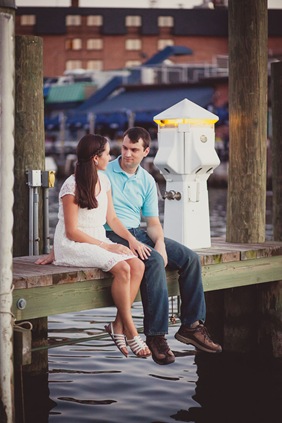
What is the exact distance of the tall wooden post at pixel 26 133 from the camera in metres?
7.82

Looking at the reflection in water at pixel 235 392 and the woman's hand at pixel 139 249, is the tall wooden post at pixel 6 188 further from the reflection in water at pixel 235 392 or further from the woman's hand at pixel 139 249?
the reflection in water at pixel 235 392

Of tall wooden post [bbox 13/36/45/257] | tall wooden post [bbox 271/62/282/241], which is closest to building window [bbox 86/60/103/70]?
tall wooden post [bbox 271/62/282/241]

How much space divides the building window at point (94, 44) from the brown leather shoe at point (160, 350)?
83.0 meters

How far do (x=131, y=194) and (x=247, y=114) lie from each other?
5.64ft

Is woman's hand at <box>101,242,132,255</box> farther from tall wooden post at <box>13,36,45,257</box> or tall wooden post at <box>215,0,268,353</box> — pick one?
tall wooden post at <box>215,0,268,353</box>

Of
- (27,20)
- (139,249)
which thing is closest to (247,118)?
(139,249)

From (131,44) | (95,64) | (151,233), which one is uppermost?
(131,44)

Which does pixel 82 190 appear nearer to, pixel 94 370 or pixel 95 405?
pixel 95 405

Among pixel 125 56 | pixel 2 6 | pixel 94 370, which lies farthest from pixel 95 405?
pixel 125 56

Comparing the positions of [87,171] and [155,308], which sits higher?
[87,171]

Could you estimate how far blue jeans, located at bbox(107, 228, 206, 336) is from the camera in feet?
22.3

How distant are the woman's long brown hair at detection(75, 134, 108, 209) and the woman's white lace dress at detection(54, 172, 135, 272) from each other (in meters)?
0.06

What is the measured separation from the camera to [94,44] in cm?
8881

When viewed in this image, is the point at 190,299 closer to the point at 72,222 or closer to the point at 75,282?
the point at 75,282
